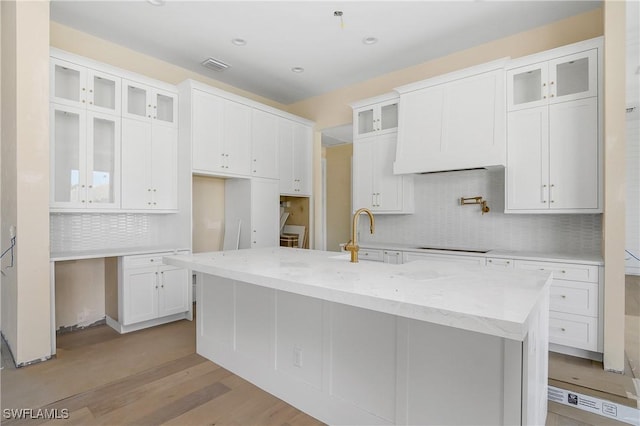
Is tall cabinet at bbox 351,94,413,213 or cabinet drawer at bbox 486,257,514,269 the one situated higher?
tall cabinet at bbox 351,94,413,213

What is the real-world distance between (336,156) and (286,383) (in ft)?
17.6

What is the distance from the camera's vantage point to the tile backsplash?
10.3 feet

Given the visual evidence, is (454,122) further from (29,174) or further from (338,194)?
(29,174)

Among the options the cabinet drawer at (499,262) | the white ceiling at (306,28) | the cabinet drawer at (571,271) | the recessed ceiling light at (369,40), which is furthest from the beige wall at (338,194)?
the cabinet drawer at (571,271)

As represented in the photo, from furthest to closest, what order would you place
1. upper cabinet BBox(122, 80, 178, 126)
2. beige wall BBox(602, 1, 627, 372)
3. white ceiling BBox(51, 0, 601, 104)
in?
upper cabinet BBox(122, 80, 178, 126)
white ceiling BBox(51, 0, 601, 104)
beige wall BBox(602, 1, 627, 372)

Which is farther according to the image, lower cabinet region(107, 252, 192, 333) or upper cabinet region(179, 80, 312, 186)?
upper cabinet region(179, 80, 312, 186)

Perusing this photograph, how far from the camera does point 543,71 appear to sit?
3.01 metres

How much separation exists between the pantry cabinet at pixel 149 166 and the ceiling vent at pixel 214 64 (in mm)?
932

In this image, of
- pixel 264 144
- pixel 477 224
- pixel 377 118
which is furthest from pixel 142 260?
Result: pixel 477 224

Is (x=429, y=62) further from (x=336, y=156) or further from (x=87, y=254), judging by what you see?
(x=87, y=254)

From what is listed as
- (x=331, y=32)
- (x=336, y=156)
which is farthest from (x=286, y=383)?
(x=336, y=156)

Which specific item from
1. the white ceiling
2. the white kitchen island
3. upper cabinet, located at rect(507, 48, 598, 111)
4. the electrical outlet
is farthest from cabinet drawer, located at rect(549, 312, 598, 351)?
the white ceiling

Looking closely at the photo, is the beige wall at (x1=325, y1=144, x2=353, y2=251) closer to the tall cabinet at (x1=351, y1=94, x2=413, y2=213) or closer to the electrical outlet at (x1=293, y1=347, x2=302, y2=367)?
the tall cabinet at (x1=351, y1=94, x2=413, y2=213)

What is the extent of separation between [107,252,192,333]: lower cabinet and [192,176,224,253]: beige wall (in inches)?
30.8
